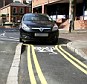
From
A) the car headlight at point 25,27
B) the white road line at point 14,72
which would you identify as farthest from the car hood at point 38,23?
the white road line at point 14,72

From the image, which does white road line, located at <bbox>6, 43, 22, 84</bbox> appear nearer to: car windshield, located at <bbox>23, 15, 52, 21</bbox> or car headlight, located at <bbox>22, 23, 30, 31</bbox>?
car headlight, located at <bbox>22, 23, 30, 31</bbox>

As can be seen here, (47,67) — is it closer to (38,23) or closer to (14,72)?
(14,72)

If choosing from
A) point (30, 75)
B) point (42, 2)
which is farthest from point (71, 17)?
point (42, 2)

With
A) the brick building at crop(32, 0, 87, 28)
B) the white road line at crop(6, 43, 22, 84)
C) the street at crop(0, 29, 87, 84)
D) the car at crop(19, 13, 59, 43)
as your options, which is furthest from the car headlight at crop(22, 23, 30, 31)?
the brick building at crop(32, 0, 87, 28)

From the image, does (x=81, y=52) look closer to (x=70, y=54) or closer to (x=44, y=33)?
(x=70, y=54)

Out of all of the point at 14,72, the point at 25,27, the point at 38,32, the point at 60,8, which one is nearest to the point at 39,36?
the point at 38,32

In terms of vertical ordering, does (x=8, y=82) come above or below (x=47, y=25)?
below

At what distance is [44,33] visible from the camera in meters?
15.5

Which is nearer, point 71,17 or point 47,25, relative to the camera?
point 47,25

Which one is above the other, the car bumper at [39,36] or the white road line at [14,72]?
the car bumper at [39,36]

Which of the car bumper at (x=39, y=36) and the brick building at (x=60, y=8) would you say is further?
the brick building at (x=60, y=8)

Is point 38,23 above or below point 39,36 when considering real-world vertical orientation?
above

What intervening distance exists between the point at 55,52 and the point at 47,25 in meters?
3.24

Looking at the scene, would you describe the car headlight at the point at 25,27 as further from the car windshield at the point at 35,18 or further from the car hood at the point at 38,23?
the car windshield at the point at 35,18
